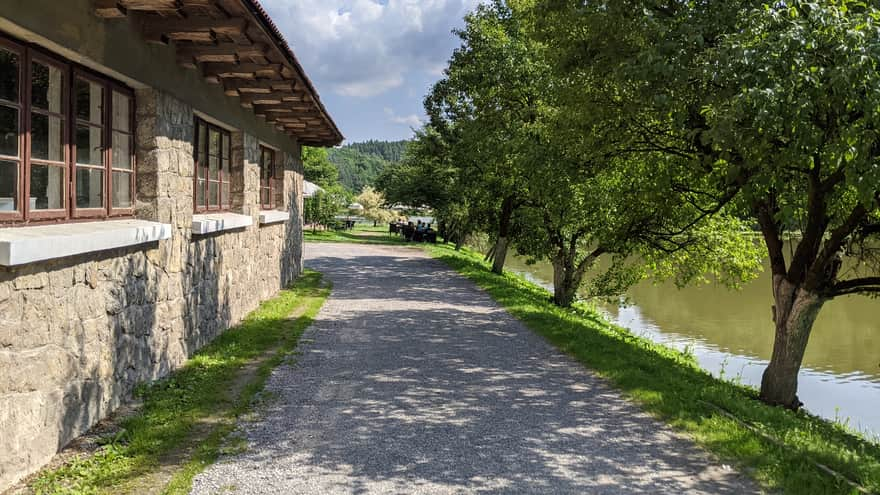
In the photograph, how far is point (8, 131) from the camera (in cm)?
429

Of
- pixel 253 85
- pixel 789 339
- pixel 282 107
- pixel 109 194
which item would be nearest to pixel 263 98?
pixel 282 107

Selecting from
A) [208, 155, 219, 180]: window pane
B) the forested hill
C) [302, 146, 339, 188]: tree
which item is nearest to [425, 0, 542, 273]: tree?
[208, 155, 219, 180]: window pane

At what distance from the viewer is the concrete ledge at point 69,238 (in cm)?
383

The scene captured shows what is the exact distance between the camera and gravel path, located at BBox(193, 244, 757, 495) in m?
4.32

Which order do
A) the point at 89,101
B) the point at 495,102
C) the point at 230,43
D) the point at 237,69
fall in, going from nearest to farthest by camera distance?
the point at 89,101
the point at 230,43
the point at 237,69
the point at 495,102

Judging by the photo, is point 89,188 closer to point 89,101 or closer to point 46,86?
point 89,101

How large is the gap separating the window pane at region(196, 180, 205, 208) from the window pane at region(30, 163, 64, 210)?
3.40 meters

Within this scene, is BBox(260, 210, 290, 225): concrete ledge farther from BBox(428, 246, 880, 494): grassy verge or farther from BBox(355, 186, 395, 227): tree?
BBox(355, 186, 395, 227): tree

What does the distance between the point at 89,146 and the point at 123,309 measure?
139cm

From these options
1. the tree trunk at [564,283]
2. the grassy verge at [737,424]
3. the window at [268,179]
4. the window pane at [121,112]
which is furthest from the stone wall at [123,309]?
the tree trunk at [564,283]

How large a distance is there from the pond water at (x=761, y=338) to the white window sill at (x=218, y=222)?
7514 millimetres

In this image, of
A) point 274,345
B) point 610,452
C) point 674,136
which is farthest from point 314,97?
point 610,452

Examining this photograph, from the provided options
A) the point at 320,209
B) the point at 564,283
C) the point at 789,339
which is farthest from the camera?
the point at 320,209

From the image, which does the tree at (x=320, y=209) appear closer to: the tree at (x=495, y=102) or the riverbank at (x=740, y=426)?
the tree at (x=495, y=102)
